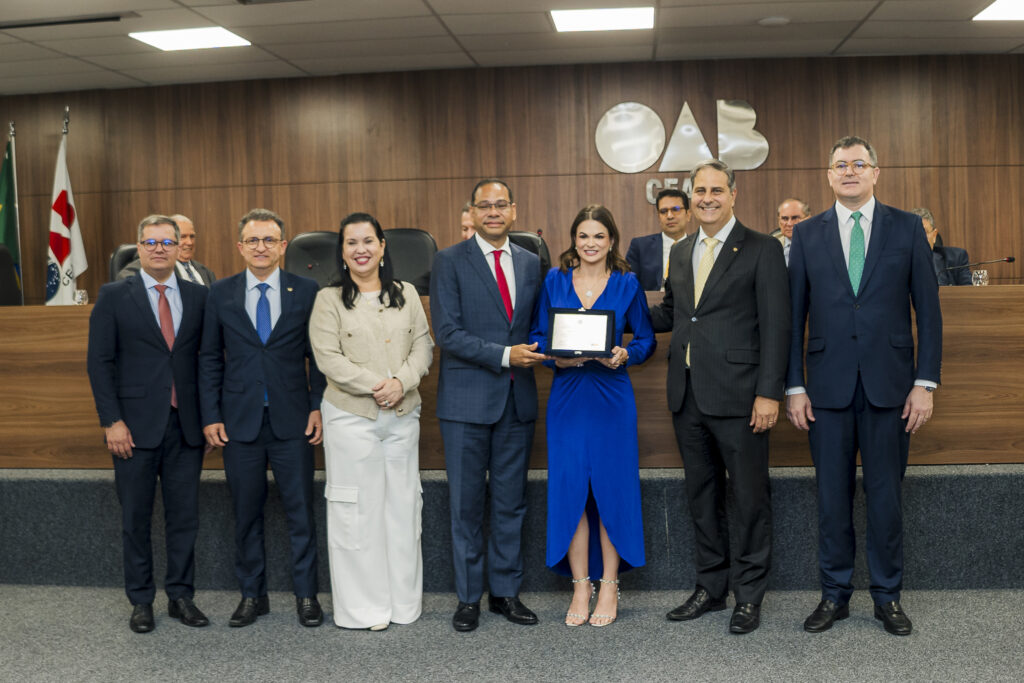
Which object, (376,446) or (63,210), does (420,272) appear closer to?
(376,446)

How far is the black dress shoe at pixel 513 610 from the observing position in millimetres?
3119

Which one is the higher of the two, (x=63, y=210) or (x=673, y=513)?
(x=63, y=210)

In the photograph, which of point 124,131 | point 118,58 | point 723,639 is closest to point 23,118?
point 124,131

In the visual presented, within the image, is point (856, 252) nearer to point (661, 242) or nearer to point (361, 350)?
point (361, 350)

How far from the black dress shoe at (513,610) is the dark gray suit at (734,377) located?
26.1 inches

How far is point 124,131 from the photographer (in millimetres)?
7809

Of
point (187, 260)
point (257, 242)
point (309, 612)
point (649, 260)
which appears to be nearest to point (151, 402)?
point (257, 242)

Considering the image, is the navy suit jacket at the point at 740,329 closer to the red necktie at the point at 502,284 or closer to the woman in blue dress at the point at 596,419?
the woman in blue dress at the point at 596,419

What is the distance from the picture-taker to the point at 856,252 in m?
2.90

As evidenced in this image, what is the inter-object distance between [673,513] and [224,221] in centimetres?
553

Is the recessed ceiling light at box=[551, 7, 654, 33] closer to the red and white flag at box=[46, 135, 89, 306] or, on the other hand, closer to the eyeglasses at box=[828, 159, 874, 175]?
the eyeglasses at box=[828, 159, 874, 175]

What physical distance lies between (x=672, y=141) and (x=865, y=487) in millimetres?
4767

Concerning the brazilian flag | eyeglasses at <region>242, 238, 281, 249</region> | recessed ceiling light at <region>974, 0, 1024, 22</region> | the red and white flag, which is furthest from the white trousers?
the brazilian flag

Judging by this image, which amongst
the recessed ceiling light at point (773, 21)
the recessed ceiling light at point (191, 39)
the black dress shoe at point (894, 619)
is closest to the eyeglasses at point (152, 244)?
the black dress shoe at point (894, 619)
